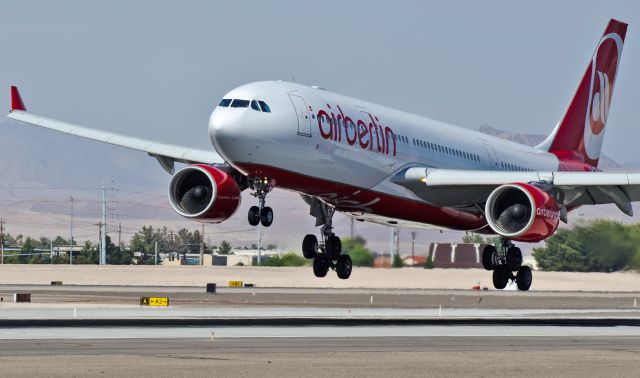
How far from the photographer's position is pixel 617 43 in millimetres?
73375

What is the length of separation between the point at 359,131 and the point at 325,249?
24.9 ft

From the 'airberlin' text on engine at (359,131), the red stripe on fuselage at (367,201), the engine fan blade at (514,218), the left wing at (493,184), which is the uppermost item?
the 'airberlin' text on engine at (359,131)

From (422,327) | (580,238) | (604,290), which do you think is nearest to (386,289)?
(604,290)

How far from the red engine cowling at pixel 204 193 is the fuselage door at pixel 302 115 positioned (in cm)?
472

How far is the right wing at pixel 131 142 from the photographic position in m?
58.7

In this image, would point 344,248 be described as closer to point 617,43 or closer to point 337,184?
point 617,43

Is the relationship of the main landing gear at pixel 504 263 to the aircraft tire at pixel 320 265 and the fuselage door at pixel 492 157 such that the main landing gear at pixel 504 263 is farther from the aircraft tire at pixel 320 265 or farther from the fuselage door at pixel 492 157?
the aircraft tire at pixel 320 265

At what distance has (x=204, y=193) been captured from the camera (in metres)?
54.1

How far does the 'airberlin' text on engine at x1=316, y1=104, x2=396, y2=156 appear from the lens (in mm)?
51188

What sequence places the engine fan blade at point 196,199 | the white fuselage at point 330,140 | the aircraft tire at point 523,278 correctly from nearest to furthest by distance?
the white fuselage at point 330,140 < the engine fan blade at point 196,199 < the aircraft tire at point 523,278

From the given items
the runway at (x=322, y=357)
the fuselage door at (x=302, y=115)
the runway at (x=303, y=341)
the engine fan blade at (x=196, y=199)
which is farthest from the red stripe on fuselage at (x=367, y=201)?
the runway at (x=322, y=357)

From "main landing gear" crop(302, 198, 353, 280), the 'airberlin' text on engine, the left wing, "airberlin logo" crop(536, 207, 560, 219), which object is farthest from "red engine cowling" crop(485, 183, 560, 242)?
"main landing gear" crop(302, 198, 353, 280)

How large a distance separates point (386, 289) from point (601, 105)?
150 ft

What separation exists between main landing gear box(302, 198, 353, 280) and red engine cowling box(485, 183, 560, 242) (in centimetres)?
688
